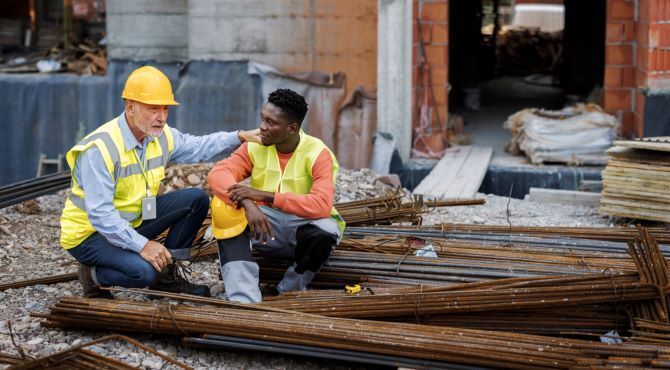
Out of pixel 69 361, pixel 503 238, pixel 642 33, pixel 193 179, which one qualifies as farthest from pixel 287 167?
pixel 642 33

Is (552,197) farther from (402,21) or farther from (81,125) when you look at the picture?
(81,125)

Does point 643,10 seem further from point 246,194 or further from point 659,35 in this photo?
point 246,194

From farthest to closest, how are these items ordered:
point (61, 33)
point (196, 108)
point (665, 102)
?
point (61, 33), point (196, 108), point (665, 102)

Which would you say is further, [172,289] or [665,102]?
[665,102]

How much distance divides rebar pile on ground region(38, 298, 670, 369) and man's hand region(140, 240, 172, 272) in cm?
21

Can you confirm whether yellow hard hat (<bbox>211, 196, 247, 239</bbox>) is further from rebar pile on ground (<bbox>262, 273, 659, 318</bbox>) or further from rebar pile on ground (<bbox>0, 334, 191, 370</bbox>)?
rebar pile on ground (<bbox>0, 334, 191, 370</bbox>)

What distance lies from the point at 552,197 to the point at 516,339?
4986 millimetres

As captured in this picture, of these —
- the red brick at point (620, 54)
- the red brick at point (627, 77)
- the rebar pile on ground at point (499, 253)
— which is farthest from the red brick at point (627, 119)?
the rebar pile on ground at point (499, 253)

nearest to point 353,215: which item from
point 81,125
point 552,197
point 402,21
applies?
point 552,197

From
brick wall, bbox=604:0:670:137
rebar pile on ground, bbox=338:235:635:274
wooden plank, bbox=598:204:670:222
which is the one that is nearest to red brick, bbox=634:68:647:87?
brick wall, bbox=604:0:670:137

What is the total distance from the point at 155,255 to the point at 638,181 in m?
4.44

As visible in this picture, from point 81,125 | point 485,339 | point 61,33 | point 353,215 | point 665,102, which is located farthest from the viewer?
point 61,33

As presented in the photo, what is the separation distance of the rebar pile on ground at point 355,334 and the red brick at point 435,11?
6.61 m

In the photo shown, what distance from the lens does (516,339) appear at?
15.4 feet
